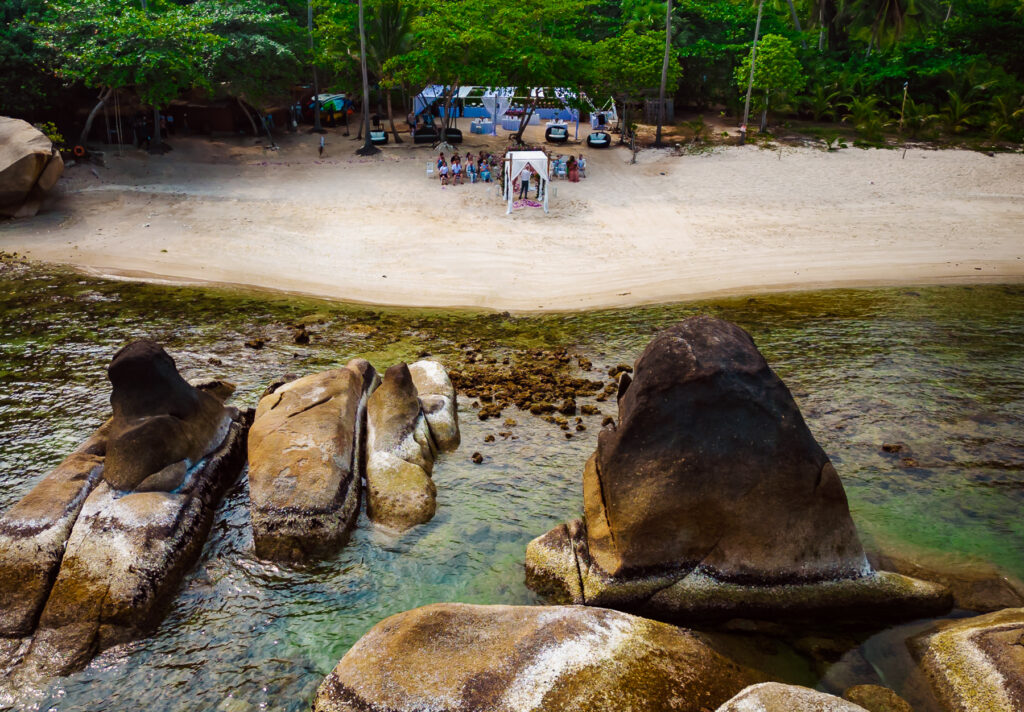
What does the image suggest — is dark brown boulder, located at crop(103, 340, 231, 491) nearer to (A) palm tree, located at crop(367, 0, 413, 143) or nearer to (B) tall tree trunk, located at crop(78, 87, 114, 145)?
(B) tall tree trunk, located at crop(78, 87, 114, 145)

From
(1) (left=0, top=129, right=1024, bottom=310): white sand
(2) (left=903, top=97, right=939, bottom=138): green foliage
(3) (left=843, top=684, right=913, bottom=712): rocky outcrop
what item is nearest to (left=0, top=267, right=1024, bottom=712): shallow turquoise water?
(3) (left=843, top=684, right=913, bottom=712): rocky outcrop

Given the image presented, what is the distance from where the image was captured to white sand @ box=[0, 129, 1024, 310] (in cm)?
2284

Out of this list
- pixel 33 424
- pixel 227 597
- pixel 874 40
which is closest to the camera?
pixel 227 597

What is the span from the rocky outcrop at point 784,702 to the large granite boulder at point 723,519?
2.02 metres

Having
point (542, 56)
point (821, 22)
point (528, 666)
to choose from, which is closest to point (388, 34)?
point (542, 56)

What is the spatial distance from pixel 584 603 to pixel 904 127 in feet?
124

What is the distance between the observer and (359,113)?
4831cm

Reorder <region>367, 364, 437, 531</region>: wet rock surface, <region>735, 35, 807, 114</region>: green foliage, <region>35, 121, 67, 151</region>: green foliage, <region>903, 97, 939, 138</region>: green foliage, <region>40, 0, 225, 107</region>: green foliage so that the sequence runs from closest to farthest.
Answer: <region>367, 364, 437, 531</region>: wet rock surface → <region>35, 121, 67, 151</region>: green foliage → <region>40, 0, 225, 107</region>: green foliage → <region>903, 97, 939, 138</region>: green foliage → <region>735, 35, 807, 114</region>: green foliage

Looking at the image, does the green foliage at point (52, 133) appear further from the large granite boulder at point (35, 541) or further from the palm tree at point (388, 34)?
the large granite boulder at point (35, 541)

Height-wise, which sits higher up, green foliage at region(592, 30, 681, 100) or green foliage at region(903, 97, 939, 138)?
green foliage at region(592, 30, 681, 100)

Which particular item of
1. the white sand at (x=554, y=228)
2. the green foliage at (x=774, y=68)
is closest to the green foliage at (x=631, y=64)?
the green foliage at (x=774, y=68)

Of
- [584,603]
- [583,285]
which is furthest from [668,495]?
[583,285]

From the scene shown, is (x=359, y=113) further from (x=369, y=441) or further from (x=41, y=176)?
(x=369, y=441)

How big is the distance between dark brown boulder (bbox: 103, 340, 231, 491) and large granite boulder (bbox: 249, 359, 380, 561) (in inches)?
34.8
